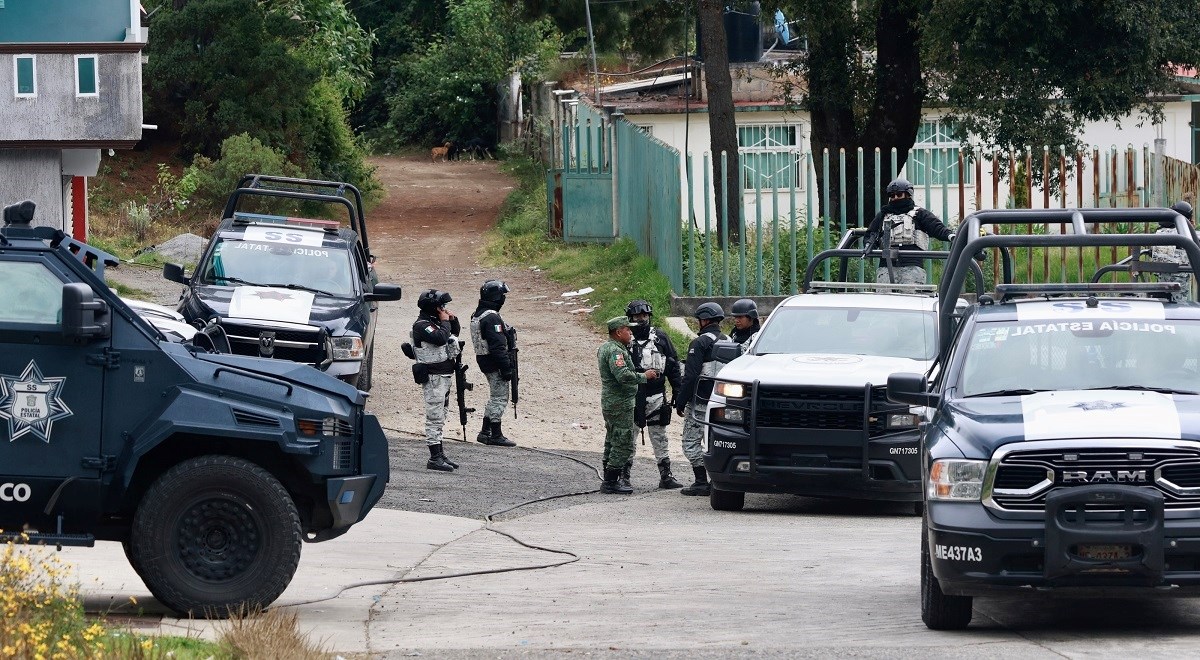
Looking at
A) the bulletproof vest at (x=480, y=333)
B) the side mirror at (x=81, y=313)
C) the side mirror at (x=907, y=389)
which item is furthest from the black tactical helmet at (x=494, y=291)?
the side mirror at (x=907, y=389)

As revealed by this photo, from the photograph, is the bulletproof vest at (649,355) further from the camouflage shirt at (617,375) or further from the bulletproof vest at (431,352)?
the bulletproof vest at (431,352)

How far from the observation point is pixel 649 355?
1520 centimetres

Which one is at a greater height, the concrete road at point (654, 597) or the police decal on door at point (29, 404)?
the police decal on door at point (29, 404)

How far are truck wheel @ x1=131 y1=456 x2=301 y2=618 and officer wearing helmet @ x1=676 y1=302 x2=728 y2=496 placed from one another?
20.2 ft

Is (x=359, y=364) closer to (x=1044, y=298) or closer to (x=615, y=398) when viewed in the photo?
(x=615, y=398)

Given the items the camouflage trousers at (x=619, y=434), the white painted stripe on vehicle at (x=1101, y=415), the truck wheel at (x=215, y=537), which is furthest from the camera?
the camouflage trousers at (x=619, y=434)

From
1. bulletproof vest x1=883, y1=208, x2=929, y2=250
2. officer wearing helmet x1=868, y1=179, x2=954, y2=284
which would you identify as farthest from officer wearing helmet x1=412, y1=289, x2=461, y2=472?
bulletproof vest x1=883, y1=208, x2=929, y2=250

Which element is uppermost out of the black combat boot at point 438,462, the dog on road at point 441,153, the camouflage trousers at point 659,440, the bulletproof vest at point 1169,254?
the dog on road at point 441,153

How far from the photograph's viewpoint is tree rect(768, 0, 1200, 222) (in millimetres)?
25438

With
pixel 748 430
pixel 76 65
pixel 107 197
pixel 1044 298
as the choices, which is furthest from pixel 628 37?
pixel 1044 298

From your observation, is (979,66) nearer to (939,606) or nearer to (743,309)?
(743,309)

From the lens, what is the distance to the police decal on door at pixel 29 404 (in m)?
9.05

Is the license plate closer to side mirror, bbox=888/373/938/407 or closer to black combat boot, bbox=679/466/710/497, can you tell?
side mirror, bbox=888/373/938/407

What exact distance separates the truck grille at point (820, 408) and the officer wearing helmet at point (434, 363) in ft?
12.2
